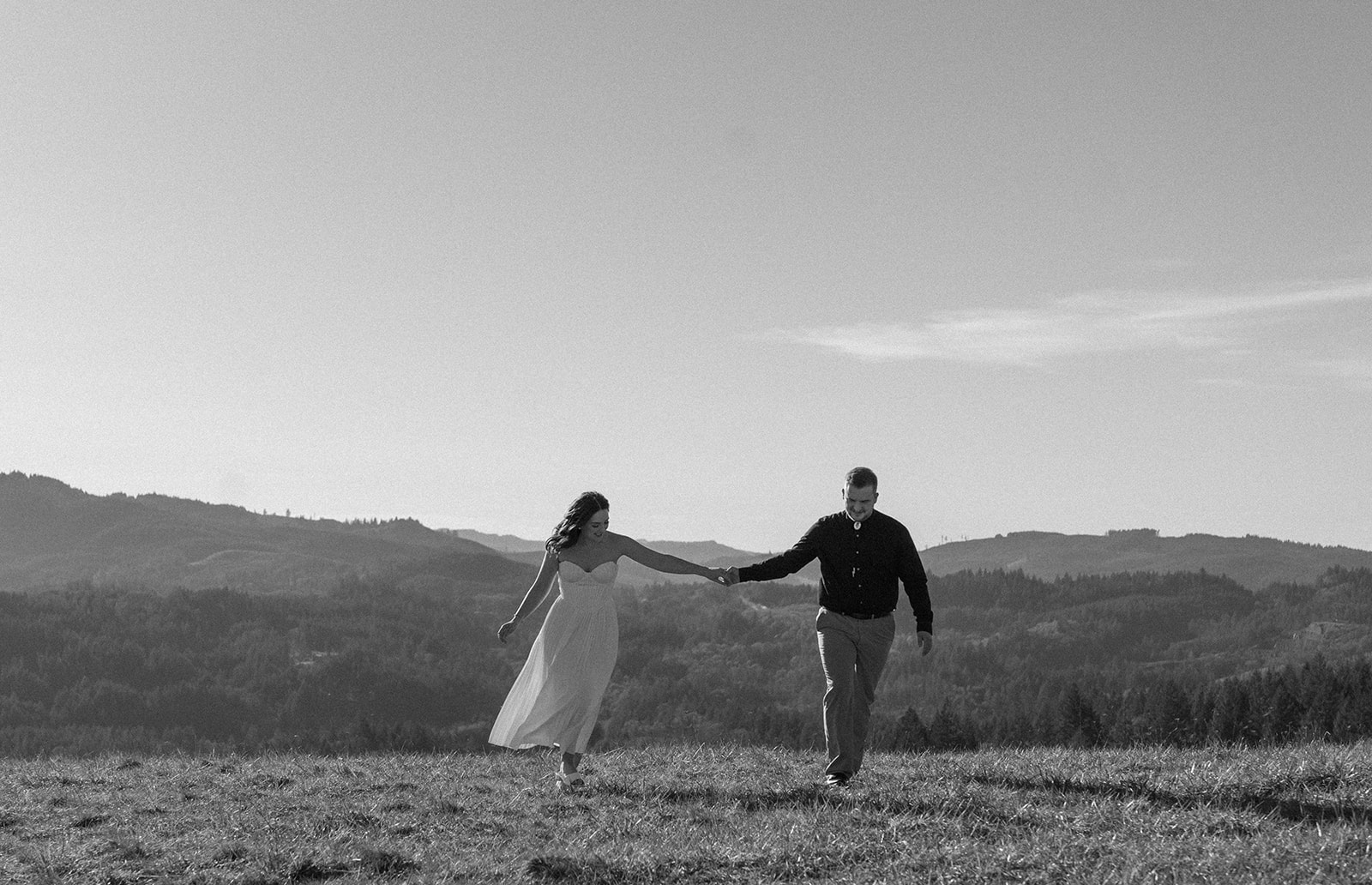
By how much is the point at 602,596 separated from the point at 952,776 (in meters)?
3.85

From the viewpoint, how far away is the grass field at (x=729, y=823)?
844 cm

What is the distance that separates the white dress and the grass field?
1.89 ft

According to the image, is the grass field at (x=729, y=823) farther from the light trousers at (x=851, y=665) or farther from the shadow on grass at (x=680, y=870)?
the light trousers at (x=851, y=665)

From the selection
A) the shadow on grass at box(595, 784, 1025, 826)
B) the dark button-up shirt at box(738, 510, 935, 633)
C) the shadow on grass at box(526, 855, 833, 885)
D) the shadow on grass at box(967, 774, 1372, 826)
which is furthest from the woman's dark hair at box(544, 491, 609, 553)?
the shadow on grass at box(526, 855, 833, 885)

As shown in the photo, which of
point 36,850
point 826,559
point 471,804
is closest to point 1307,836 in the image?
point 826,559

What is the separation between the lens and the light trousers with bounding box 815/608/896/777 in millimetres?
12656

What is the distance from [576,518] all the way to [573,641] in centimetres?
122

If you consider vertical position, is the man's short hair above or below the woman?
above

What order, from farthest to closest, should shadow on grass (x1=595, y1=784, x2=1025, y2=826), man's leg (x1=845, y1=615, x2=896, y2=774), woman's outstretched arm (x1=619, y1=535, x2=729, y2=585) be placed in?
woman's outstretched arm (x1=619, y1=535, x2=729, y2=585) < man's leg (x1=845, y1=615, x2=896, y2=774) < shadow on grass (x1=595, y1=784, x2=1025, y2=826)

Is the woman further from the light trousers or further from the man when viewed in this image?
the light trousers

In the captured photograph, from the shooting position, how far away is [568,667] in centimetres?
1369

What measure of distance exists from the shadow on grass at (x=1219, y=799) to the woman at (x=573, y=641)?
3684mm

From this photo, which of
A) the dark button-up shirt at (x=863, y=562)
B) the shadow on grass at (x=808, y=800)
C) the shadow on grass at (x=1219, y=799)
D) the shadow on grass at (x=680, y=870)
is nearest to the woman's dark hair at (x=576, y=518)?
the dark button-up shirt at (x=863, y=562)

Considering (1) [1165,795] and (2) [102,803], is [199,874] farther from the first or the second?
(1) [1165,795]
